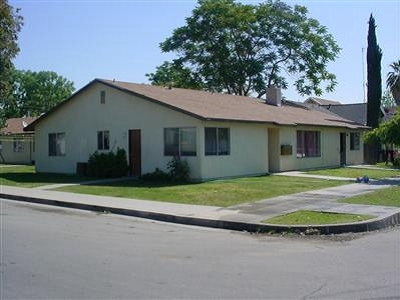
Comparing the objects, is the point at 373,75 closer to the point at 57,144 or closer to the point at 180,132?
the point at 180,132

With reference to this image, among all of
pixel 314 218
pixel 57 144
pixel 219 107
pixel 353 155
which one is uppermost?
pixel 219 107

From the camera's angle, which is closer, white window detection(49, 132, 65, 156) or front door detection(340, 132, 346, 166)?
white window detection(49, 132, 65, 156)

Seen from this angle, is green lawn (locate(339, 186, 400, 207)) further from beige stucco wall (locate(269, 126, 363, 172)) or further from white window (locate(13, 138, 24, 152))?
white window (locate(13, 138, 24, 152))

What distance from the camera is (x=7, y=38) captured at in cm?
3359

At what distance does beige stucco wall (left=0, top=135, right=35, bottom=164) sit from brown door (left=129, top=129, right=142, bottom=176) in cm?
1945

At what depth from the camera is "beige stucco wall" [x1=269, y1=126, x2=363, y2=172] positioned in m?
27.8

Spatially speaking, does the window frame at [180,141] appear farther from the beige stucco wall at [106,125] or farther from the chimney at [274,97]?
the chimney at [274,97]

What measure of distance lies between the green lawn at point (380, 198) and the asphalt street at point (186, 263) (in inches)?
134

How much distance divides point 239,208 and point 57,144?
17074mm

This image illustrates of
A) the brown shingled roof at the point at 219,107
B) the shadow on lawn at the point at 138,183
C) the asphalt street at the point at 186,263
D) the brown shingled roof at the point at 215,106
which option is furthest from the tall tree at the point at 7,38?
the asphalt street at the point at 186,263

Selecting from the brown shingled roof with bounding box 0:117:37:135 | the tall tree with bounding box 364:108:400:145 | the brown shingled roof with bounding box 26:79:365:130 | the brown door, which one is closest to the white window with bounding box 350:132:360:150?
the brown shingled roof with bounding box 26:79:365:130

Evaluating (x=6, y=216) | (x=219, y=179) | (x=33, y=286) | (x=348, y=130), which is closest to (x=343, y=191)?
(x=219, y=179)

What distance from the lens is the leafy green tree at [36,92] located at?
8756cm

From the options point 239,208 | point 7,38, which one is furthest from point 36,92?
point 239,208
